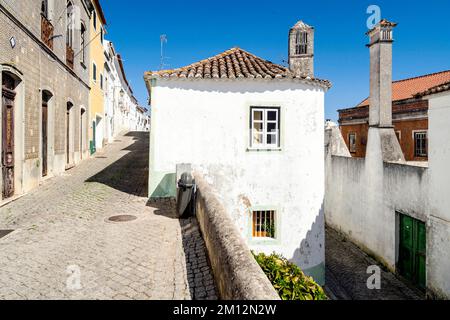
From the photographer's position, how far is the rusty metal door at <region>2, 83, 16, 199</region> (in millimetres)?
9031

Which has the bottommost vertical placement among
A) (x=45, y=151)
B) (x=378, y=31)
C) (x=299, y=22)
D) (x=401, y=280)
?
(x=401, y=280)

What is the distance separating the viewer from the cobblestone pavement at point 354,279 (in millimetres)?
10414

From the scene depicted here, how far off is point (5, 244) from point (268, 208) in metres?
7.32

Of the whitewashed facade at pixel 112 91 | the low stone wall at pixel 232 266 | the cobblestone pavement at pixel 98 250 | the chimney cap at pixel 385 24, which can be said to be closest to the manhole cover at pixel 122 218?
the cobblestone pavement at pixel 98 250

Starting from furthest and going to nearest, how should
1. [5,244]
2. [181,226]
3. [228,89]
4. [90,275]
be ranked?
[228,89] < [181,226] < [5,244] < [90,275]

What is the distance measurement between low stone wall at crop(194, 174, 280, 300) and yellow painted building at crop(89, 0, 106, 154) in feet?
58.6

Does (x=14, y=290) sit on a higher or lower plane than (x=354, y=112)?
lower

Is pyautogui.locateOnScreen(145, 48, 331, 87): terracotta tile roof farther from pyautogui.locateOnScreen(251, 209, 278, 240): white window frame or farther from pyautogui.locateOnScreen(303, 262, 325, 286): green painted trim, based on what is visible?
pyautogui.locateOnScreen(303, 262, 325, 286): green painted trim

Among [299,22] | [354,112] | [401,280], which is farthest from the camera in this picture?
[354,112]


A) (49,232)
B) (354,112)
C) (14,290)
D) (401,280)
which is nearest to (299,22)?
(354,112)

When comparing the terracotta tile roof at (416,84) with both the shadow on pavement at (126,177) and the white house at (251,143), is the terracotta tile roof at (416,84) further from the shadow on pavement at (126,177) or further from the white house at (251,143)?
the shadow on pavement at (126,177)

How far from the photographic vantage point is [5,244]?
618 centimetres

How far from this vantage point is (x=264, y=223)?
10.9 meters

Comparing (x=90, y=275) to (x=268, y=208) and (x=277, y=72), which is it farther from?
(x=277, y=72)
